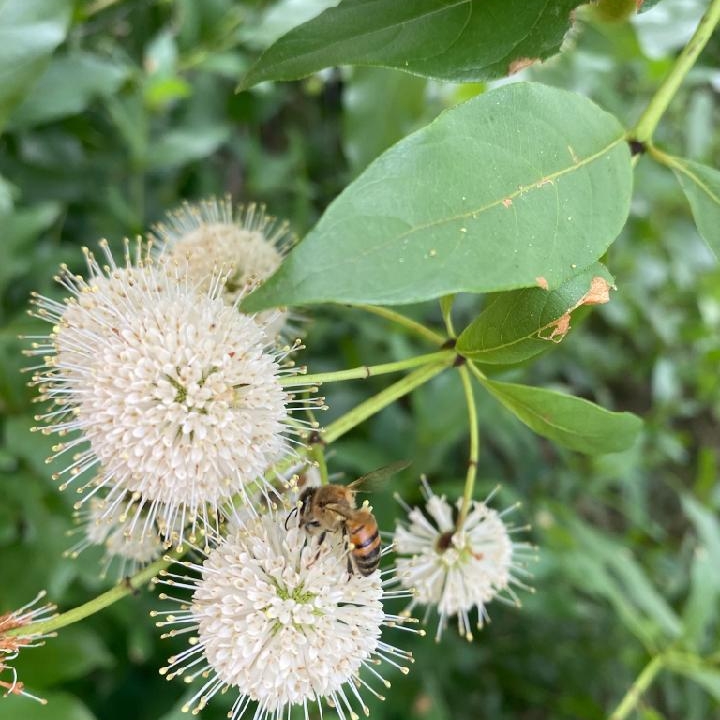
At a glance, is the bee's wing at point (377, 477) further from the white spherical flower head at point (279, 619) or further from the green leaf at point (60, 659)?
the green leaf at point (60, 659)

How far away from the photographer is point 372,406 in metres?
0.96

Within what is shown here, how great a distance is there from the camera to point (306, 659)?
909mm

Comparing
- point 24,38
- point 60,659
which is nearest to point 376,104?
point 24,38

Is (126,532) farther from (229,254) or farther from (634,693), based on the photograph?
(634,693)

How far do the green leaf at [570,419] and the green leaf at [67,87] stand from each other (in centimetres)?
122

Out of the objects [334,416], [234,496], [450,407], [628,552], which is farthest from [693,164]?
[628,552]

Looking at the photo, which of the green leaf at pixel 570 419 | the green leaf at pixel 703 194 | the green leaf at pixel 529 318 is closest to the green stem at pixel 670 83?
the green leaf at pixel 703 194

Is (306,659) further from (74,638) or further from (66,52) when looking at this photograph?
(66,52)

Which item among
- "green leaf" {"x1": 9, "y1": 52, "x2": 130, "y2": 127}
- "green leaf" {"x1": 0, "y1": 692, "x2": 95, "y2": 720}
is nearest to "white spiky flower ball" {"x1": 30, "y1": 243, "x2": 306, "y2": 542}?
"green leaf" {"x1": 0, "y1": 692, "x2": 95, "y2": 720}

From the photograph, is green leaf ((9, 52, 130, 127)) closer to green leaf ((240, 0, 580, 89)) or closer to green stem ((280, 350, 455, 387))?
green leaf ((240, 0, 580, 89))

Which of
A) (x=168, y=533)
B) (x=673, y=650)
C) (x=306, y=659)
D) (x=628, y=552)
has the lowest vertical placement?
(x=628, y=552)

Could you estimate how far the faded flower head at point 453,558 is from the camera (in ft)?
3.60

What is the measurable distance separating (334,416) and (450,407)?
32 cm

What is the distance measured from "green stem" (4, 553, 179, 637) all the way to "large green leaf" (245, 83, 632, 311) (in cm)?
42
